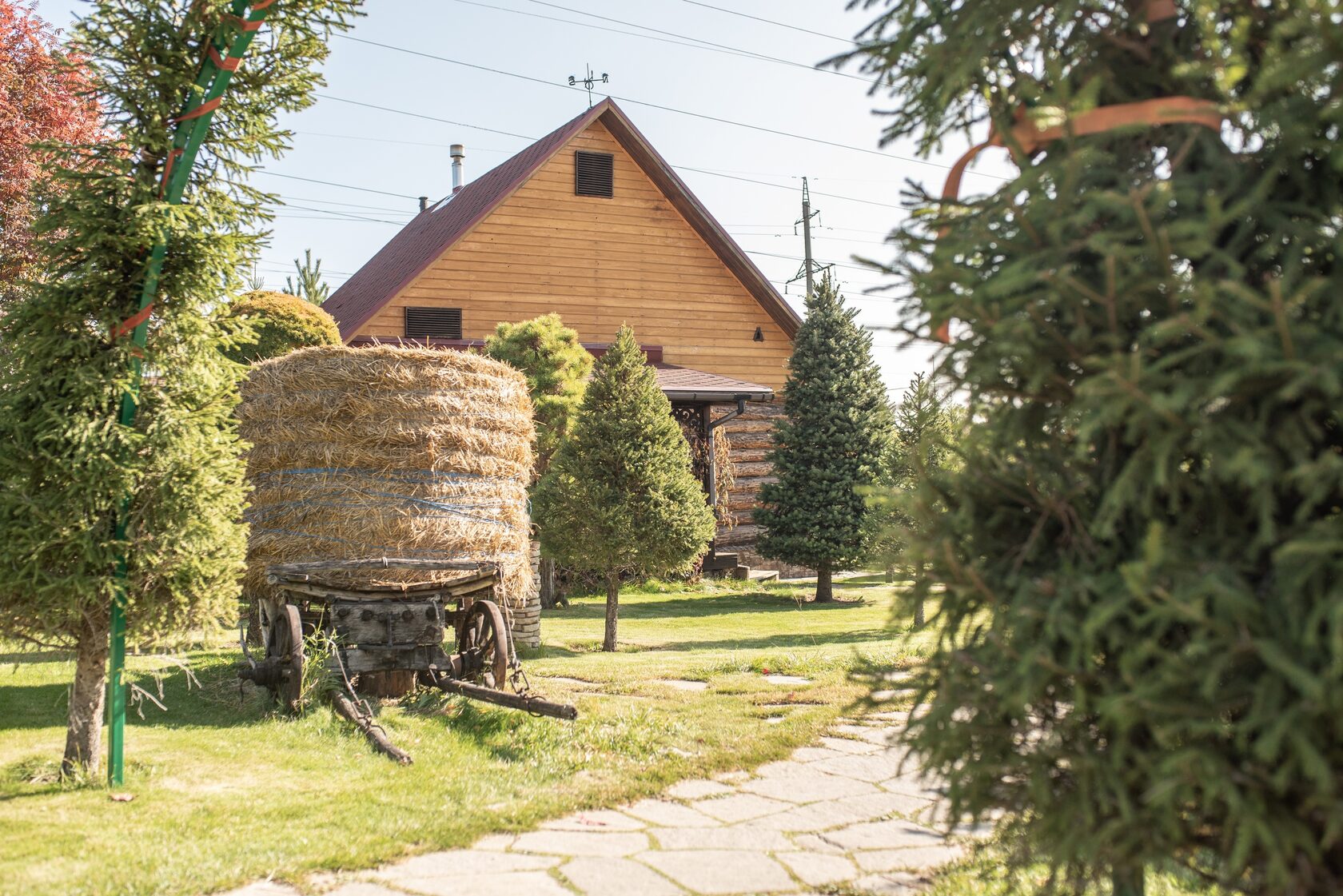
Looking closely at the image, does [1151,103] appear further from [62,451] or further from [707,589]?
[707,589]

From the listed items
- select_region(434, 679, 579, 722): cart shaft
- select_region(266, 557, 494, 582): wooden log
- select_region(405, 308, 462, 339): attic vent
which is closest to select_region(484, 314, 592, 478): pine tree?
select_region(405, 308, 462, 339): attic vent

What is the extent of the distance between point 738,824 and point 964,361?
284 centimetres

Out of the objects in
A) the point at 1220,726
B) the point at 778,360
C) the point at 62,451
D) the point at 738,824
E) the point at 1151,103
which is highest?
the point at 778,360

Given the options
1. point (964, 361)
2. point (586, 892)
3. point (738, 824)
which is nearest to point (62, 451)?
point (586, 892)

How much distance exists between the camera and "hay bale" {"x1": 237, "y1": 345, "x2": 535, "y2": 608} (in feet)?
23.5

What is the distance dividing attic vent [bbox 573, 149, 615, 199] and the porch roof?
3.90 metres

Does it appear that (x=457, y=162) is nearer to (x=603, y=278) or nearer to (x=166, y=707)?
(x=603, y=278)

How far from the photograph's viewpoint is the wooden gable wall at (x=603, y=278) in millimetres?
18875

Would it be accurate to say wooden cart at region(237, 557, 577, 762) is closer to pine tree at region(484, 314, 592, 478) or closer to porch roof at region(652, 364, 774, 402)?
pine tree at region(484, 314, 592, 478)

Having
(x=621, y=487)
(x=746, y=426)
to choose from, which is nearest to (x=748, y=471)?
(x=746, y=426)

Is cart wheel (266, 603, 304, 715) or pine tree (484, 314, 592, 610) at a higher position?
pine tree (484, 314, 592, 610)

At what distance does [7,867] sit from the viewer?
3.77 meters

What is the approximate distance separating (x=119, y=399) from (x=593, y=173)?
639 inches

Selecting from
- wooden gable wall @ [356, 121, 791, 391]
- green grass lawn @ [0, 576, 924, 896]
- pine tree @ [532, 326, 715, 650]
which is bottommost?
green grass lawn @ [0, 576, 924, 896]
